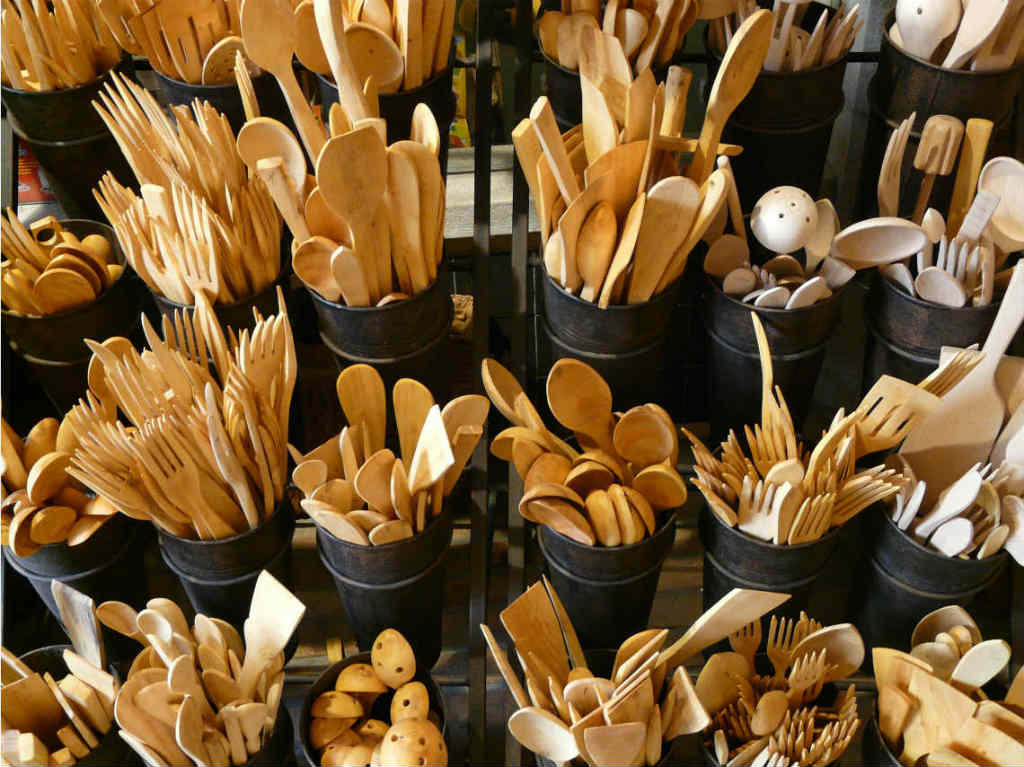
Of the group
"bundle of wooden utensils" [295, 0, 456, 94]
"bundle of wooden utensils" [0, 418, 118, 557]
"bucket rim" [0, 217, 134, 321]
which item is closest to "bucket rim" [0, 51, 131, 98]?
"bucket rim" [0, 217, 134, 321]

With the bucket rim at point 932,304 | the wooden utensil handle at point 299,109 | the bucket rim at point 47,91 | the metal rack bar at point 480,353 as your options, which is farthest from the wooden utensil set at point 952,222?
the bucket rim at point 47,91

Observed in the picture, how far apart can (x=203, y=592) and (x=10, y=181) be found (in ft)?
1.62

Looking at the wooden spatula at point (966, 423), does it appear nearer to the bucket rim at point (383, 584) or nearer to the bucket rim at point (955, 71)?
the bucket rim at point (955, 71)

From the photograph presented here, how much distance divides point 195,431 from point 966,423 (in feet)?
1.96

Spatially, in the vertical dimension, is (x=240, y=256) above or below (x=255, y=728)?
above

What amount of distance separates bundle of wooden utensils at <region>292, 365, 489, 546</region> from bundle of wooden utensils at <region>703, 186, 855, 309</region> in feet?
0.81

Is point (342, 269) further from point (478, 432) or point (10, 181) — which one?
point (10, 181)

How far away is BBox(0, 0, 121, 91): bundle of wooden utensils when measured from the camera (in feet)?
2.99

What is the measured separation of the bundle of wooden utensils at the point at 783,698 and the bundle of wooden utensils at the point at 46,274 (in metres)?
0.61

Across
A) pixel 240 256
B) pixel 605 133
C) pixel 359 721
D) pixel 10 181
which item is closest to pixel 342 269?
pixel 240 256

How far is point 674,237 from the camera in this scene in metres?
0.77

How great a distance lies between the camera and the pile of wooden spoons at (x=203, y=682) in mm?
662

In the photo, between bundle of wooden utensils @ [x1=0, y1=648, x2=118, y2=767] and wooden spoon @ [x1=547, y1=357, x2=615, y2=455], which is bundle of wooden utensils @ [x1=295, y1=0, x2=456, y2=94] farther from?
bundle of wooden utensils @ [x1=0, y1=648, x2=118, y2=767]

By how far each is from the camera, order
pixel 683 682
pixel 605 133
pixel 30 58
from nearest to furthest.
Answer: pixel 683 682 → pixel 605 133 → pixel 30 58
